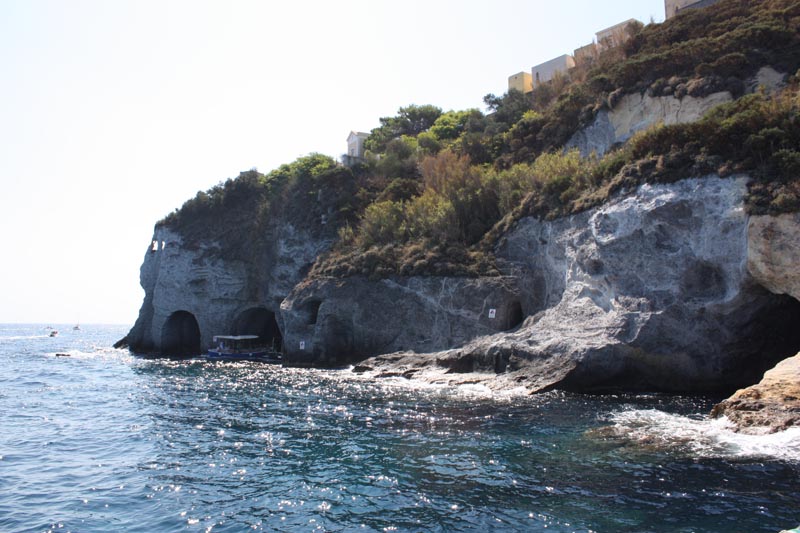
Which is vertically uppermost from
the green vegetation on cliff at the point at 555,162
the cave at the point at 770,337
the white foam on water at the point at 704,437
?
the green vegetation on cliff at the point at 555,162

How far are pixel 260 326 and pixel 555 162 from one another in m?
36.9

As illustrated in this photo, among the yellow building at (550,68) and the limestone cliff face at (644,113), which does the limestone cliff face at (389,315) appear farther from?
the yellow building at (550,68)

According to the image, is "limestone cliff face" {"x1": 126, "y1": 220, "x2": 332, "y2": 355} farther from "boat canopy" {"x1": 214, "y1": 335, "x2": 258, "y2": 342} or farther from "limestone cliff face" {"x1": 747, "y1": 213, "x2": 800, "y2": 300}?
"limestone cliff face" {"x1": 747, "y1": 213, "x2": 800, "y2": 300}

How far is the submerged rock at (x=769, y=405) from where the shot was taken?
14.4 meters

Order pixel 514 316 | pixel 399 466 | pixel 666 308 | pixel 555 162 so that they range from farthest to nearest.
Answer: pixel 555 162
pixel 514 316
pixel 666 308
pixel 399 466

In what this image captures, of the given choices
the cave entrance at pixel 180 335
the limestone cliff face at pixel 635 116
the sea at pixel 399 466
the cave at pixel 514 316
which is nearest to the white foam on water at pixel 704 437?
the sea at pixel 399 466

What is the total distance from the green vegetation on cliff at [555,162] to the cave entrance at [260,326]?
8136 millimetres

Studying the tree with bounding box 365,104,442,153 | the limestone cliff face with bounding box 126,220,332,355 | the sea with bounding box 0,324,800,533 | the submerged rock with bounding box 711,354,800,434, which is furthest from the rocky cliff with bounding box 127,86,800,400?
the tree with bounding box 365,104,442,153

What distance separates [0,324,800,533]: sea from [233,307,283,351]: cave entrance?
33.2 meters

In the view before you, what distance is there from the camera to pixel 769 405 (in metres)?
15.0

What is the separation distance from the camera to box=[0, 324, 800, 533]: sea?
33.5 feet

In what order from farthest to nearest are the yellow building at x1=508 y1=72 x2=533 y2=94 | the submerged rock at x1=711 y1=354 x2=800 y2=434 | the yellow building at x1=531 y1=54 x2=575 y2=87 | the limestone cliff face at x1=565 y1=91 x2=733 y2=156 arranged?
the yellow building at x1=508 y1=72 x2=533 y2=94, the yellow building at x1=531 y1=54 x2=575 y2=87, the limestone cliff face at x1=565 y1=91 x2=733 y2=156, the submerged rock at x1=711 y1=354 x2=800 y2=434

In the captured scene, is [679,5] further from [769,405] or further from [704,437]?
[704,437]

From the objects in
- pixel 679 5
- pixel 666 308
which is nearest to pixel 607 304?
pixel 666 308
